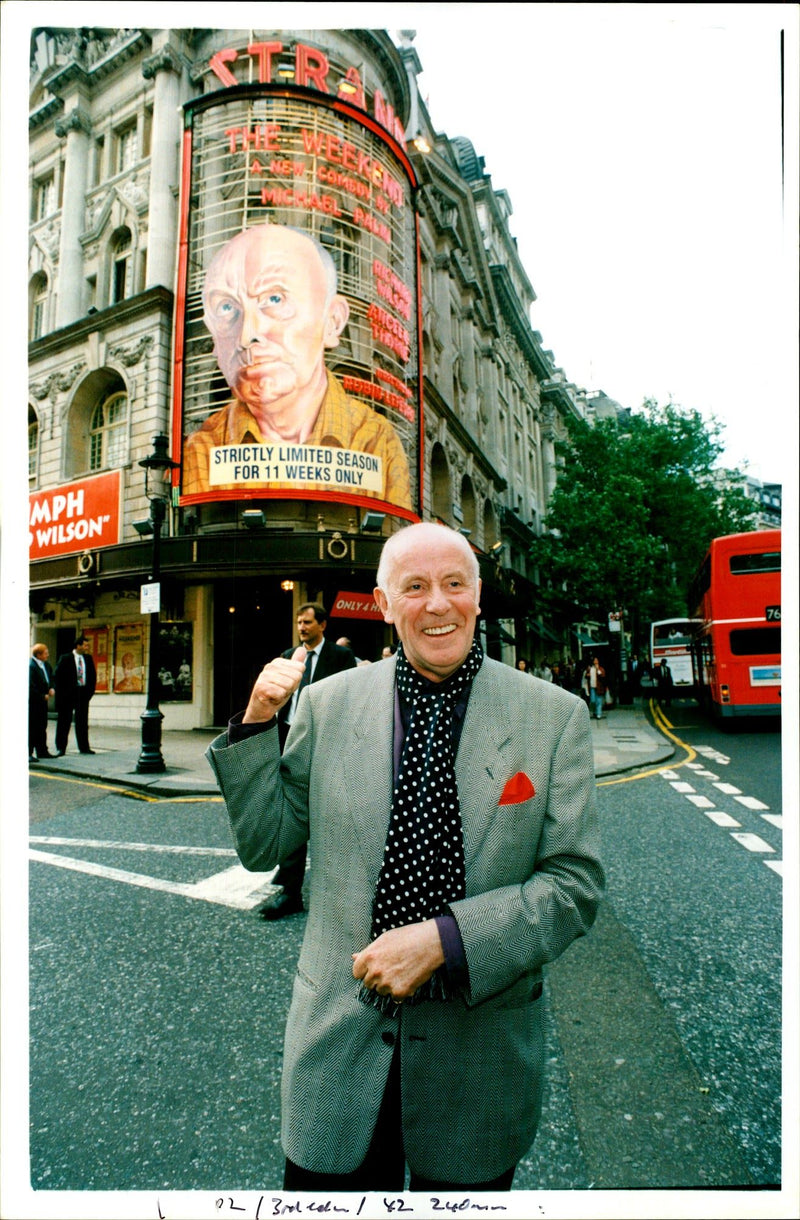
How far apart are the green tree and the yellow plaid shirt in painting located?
110 centimetres

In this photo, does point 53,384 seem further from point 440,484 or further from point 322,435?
point 440,484

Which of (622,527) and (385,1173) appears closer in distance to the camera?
(385,1173)

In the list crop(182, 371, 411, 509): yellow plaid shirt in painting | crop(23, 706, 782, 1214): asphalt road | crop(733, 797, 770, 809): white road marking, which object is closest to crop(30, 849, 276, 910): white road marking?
crop(23, 706, 782, 1214): asphalt road

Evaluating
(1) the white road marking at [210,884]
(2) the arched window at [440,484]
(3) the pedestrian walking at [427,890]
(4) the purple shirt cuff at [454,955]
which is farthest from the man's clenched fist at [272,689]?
(2) the arched window at [440,484]

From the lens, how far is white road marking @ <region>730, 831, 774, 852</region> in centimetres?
474

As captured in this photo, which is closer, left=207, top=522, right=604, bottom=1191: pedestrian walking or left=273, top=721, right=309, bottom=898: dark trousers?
left=207, top=522, right=604, bottom=1191: pedestrian walking

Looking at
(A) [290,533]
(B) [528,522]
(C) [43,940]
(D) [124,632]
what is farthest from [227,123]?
(C) [43,940]

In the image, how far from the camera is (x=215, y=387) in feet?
10.2

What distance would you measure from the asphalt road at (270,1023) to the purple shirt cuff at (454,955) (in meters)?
0.63

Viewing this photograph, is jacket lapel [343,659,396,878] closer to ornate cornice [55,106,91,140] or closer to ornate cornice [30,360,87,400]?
ornate cornice [30,360,87,400]

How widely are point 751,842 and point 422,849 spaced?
5.10 m

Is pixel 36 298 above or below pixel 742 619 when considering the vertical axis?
above

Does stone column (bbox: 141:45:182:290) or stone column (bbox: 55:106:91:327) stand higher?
stone column (bbox: 141:45:182:290)

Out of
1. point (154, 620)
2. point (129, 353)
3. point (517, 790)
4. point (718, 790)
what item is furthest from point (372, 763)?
point (718, 790)
